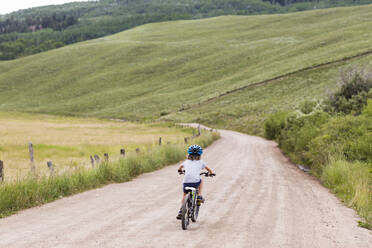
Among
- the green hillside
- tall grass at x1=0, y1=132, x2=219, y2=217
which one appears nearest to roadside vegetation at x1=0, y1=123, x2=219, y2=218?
tall grass at x1=0, y1=132, x2=219, y2=217

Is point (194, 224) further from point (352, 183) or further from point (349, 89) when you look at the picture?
point (349, 89)

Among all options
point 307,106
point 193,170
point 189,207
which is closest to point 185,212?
point 189,207

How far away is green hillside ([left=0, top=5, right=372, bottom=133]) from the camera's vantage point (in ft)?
255

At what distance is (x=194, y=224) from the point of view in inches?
394

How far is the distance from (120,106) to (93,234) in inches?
3364

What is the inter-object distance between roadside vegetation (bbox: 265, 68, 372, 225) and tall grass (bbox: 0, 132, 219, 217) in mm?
8854

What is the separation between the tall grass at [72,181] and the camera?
1180 centimetres

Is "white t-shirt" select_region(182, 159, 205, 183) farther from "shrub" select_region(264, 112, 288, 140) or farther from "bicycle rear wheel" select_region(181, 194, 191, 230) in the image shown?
"shrub" select_region(264, 112, 288, 140)

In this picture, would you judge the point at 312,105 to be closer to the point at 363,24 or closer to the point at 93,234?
the point at 93,234

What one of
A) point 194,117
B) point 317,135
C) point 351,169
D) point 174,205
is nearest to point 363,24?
point 194,117

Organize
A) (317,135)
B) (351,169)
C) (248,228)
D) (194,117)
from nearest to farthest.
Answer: (248,228), (351,169), (317,135), (194,117)

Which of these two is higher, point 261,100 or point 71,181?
point 71,181

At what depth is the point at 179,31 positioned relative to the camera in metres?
170

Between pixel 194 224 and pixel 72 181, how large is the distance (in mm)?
6559
